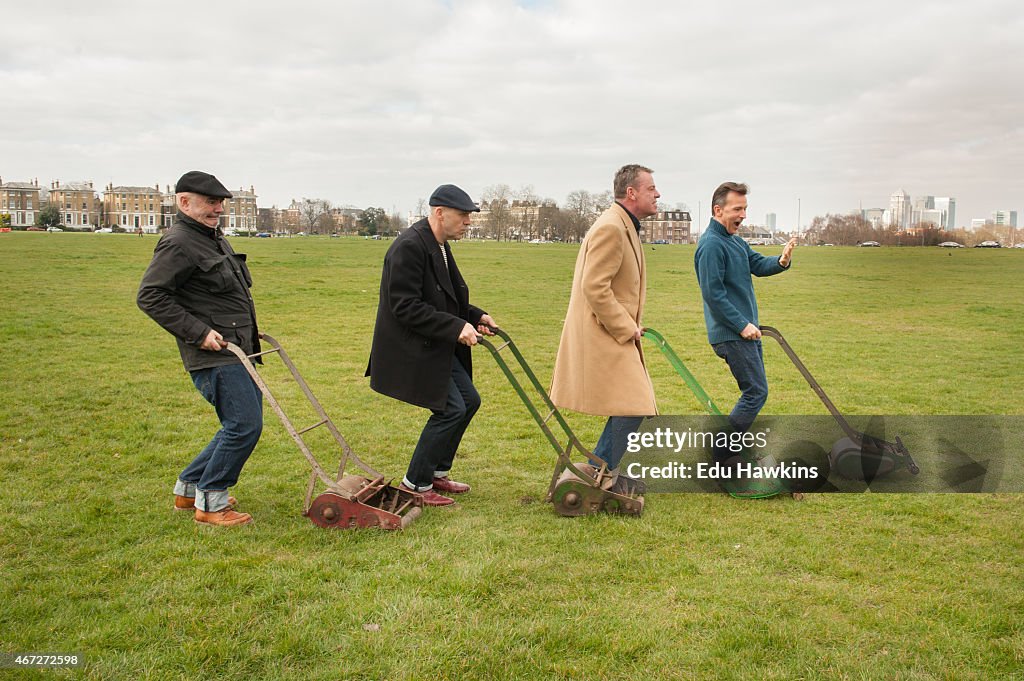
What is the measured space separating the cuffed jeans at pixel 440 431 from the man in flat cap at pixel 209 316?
1.21 metres

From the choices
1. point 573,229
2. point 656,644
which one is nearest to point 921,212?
point 656,644

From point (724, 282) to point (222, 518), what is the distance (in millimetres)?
4234

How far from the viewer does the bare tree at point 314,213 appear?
115125 mm

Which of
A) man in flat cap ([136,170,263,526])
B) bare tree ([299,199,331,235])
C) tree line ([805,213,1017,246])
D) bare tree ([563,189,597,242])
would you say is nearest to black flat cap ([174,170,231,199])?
man in flat cap ([136,170,263,526])

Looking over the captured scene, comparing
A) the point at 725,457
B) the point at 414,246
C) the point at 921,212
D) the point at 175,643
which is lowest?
the point at 175,643

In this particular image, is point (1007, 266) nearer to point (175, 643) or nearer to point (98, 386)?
point (98, 386)

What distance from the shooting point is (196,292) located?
5516 mm

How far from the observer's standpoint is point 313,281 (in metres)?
28.1

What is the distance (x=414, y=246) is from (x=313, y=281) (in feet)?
75.7

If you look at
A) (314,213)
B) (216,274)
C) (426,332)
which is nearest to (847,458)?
(426,332)

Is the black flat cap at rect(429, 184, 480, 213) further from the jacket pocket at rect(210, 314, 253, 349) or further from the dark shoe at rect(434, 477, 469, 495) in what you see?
the dark shoe at rect(434, 477, 469, 495)

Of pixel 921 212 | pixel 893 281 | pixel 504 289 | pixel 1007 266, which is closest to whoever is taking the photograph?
pixel 921 212

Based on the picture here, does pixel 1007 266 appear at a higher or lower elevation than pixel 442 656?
higher

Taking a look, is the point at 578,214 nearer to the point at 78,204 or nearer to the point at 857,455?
the point at 857,455
